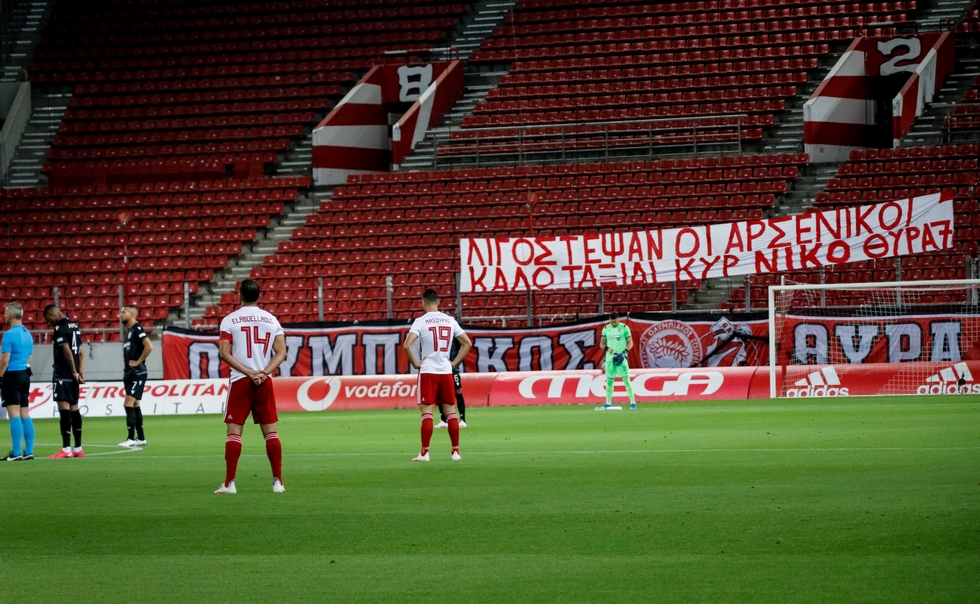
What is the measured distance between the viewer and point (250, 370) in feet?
38.7

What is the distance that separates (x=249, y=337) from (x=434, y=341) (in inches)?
130

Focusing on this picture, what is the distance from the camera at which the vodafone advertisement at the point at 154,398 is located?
28609mm

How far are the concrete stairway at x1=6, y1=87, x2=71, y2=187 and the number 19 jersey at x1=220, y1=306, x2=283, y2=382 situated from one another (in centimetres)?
3140

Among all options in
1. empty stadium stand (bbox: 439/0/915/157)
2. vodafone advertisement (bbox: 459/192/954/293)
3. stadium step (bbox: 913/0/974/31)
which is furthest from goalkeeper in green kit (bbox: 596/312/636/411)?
stadium step (bbox: 913/0/974/31)

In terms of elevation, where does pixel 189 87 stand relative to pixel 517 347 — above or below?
above

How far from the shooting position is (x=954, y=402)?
75.7ft

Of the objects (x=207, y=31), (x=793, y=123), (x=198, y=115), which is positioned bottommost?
(x=793, y=123)

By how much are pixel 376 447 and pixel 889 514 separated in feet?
29.9

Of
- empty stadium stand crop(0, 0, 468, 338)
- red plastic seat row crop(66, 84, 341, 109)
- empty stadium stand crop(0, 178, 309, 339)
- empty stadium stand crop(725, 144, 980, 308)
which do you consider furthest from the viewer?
red plastic seat row crop(66, 84, 341, 109)

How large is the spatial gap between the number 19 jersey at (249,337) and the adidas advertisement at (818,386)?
1699 cm

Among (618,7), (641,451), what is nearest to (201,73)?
(618,7)

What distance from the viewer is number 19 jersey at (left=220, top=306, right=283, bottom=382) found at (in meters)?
11.9

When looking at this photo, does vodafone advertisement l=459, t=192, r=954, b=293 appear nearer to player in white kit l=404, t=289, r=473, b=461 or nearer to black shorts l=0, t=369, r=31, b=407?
black shorts l=0, t=369, r=31, b=407

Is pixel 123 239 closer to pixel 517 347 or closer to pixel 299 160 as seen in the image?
pixel 299 160
